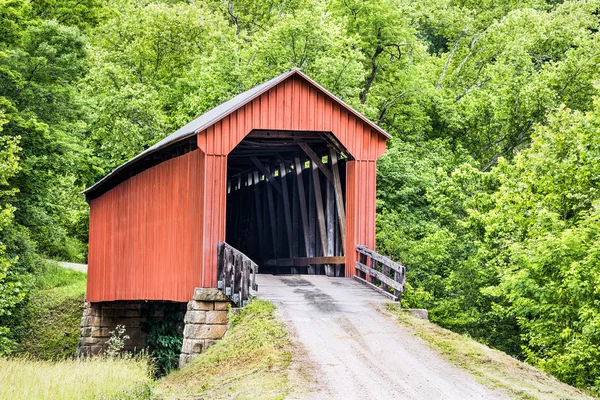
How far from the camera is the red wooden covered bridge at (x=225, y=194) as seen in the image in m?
16.9

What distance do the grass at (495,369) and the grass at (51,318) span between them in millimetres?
15890

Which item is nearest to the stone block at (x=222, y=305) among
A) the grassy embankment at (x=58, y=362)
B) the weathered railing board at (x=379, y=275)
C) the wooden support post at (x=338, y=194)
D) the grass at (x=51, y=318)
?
the grassy embankment at (x=58, y=362)

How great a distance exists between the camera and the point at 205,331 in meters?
15.7

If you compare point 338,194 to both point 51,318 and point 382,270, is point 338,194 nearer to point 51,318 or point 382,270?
point 382,270

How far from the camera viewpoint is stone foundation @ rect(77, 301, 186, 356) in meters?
25.1

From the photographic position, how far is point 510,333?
2297 cm

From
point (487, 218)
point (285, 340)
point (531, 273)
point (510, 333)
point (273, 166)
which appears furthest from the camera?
point (273, 166)

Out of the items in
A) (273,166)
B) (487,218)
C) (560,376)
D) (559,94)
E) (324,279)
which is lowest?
(560,376)

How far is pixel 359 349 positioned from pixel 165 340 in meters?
12.1

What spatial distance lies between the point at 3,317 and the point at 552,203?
1625 centimetres

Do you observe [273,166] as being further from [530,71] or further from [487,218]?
[530,71]

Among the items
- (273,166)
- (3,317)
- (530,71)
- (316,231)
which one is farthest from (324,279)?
(530,71)

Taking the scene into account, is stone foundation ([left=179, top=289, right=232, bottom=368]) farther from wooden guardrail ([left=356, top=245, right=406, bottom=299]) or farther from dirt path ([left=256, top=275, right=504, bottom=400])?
wooden guardrail ([left=356, top=245, right=406, bottom=299])

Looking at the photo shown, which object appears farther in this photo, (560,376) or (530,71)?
(530,71)
